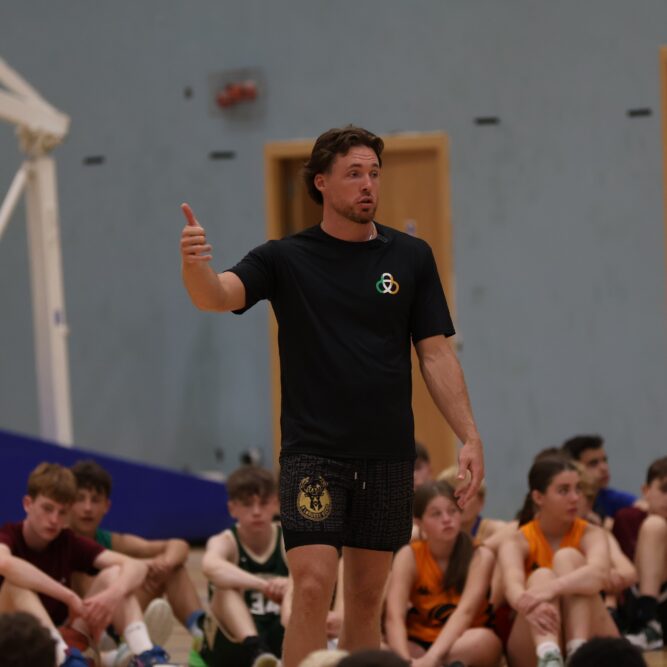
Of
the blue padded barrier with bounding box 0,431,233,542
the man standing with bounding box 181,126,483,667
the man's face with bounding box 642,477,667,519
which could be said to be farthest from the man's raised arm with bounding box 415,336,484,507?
the blue padded barrier with bounding box 0,431,233,542

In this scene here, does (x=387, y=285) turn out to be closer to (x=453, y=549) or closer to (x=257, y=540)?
(x=453, y=549)

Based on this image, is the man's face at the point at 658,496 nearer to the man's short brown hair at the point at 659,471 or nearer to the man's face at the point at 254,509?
the man's short brown hair at the point at 659,471

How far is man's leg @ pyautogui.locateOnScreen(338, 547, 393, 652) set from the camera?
3.88 m

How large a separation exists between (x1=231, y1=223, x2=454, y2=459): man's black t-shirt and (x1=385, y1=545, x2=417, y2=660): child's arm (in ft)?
5.44

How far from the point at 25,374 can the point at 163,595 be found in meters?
4.80

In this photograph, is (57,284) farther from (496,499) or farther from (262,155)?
(496,499)

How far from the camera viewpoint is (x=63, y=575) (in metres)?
5.61

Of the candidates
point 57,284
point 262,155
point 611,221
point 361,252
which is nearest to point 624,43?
point 611,221

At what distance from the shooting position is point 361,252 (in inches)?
155

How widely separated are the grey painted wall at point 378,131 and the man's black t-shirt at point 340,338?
5531 mm

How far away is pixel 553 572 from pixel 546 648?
34 cm

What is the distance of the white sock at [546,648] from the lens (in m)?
5.08

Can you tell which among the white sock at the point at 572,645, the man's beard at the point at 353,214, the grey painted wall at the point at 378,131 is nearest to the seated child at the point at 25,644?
the man's beard at the point at 353,214

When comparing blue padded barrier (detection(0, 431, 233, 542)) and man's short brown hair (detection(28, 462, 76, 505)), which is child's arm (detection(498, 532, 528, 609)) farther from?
blue padded barrier (detection(0, 431, 233, 542))
